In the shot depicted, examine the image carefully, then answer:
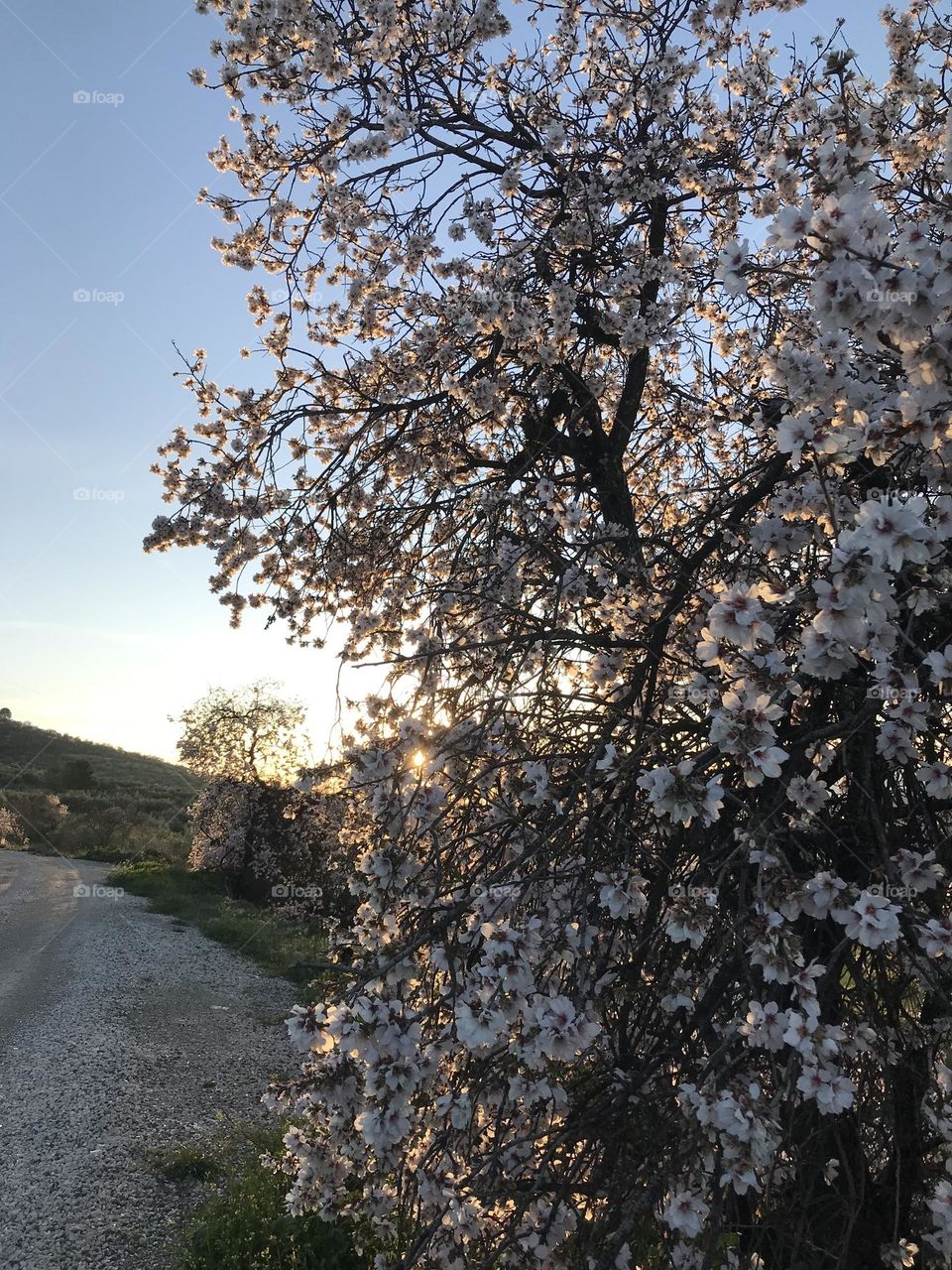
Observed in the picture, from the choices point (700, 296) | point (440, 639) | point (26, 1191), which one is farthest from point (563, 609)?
point (26, 1191)

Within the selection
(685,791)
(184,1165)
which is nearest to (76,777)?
(184,1165)

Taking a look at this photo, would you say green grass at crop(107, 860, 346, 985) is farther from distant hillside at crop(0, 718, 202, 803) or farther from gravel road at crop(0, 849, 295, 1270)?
distant hillside at crop(0, 718, 202, 803)

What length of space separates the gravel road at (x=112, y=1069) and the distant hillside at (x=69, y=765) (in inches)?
1194

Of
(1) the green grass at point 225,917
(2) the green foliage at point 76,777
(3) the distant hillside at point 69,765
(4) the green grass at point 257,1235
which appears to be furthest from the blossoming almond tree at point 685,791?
(2) the green foliage at point 76,777

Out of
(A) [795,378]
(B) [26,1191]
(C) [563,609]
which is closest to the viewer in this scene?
(A) [795,378]

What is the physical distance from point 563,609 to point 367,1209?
8.28 ft

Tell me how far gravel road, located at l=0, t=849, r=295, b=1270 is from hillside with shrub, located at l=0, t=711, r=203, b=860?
44.4 ft

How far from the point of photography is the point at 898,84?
4465 millimetres

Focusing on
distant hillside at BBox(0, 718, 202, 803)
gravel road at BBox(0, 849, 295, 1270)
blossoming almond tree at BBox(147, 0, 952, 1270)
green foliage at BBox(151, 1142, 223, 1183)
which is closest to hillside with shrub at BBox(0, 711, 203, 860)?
distant hillside at BBox(0, 718, 202, 803)

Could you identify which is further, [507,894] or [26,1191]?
[26,1191]

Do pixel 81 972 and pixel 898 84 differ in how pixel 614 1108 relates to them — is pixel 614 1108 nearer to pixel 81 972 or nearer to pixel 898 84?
pixel 898 84

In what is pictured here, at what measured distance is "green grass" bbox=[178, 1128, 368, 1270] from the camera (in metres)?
4.55

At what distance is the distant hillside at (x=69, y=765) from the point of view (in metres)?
42.2

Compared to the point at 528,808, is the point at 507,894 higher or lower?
lower
